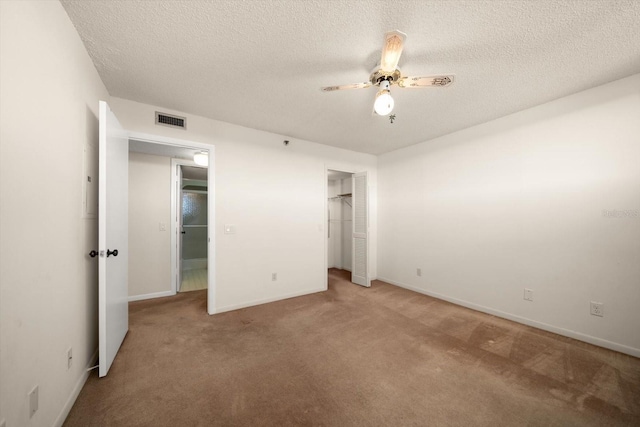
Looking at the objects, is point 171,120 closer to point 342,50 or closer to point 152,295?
point 342,50

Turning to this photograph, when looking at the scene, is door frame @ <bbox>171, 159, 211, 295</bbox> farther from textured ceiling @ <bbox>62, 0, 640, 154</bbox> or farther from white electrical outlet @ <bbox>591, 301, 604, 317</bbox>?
white electrical outlet @ <bbox>591, 301, 604, 317</bbox>

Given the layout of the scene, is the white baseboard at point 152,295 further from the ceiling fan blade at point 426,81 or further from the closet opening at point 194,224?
the ceiling fan blade at point 426,81

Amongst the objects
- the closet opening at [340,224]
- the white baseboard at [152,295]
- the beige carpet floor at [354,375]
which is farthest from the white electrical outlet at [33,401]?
the closet opening at [340,224]

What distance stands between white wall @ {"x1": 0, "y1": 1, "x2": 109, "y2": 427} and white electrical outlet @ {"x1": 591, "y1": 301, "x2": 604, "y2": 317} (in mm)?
4195

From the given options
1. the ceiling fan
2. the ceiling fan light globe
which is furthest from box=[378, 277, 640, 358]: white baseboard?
the ceiling fan light globe

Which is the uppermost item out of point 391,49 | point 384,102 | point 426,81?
point 391,49

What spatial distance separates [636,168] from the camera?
6.55 feet

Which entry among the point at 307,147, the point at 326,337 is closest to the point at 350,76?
the point at 307,147

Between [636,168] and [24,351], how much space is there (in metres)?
4.49

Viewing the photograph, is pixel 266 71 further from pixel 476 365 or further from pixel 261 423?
pixel 476 365

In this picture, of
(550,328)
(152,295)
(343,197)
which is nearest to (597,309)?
(550,328)

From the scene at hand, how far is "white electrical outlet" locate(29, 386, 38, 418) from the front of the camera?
3.39 ft

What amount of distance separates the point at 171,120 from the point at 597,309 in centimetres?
501

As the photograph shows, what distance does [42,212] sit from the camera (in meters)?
1.15
